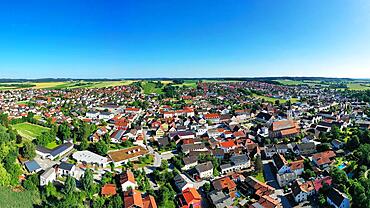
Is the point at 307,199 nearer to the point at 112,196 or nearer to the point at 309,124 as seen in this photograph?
the point at 112,196

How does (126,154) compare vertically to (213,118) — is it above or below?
below

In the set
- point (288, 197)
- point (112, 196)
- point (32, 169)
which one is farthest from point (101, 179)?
point (288, 197)

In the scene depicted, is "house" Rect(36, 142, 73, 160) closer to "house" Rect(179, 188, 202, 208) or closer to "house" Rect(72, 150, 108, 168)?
"house" Rect(72, 150, 108, 168)

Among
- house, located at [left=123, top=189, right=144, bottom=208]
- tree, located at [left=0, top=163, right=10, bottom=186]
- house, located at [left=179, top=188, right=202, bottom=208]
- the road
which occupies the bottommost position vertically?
the road

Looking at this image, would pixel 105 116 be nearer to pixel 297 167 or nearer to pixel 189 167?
pixel 189 167

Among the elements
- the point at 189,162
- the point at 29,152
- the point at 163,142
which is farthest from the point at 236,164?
the point at 29,152

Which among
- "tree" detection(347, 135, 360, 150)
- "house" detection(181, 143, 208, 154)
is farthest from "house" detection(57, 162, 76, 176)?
"tree" detection(347, 135, 360, 150)
